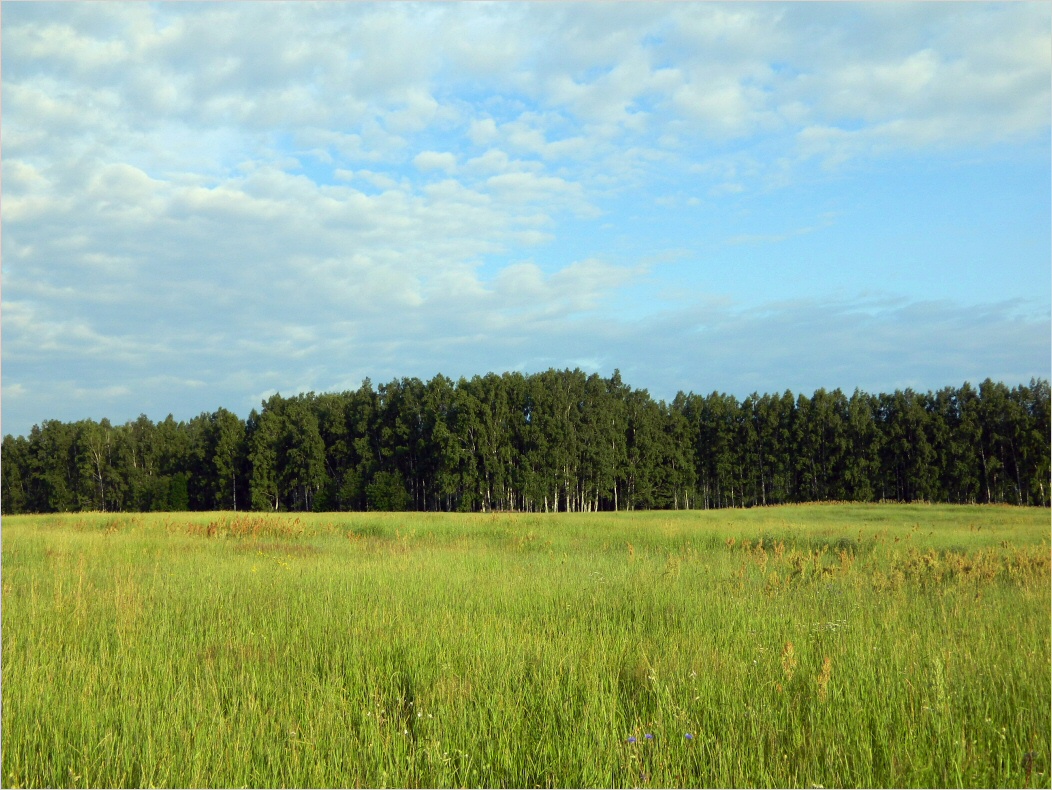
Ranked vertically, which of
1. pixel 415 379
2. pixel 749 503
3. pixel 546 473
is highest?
pixel 415 379

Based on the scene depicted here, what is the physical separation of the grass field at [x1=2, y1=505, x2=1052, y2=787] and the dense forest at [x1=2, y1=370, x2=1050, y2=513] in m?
50.3

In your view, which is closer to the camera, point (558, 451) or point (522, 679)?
point (522, 679)

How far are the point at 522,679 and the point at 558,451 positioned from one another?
55959 millimetres

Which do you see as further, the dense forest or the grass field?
the dense forest

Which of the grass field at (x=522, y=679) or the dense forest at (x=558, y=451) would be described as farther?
the dense forest at (x=558, y=451)

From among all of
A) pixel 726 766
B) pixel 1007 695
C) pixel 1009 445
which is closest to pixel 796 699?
pixel 726 766

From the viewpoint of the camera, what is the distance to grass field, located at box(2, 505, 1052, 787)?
3.86 metres

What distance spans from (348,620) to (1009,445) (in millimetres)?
70993

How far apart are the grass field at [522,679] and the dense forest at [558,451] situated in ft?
165

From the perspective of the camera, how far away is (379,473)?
61.2 metres

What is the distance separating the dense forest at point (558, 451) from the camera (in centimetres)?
6041

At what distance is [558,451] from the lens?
60.9m

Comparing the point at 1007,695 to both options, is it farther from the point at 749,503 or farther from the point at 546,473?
the point at 749,503

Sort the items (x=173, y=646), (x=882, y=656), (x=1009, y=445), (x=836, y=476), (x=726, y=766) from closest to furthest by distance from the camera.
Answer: (x=726, y=766) < (x=882, y=656) < (x=173, y=646) < (x=1009, y=445) < (x=836, y=476)
